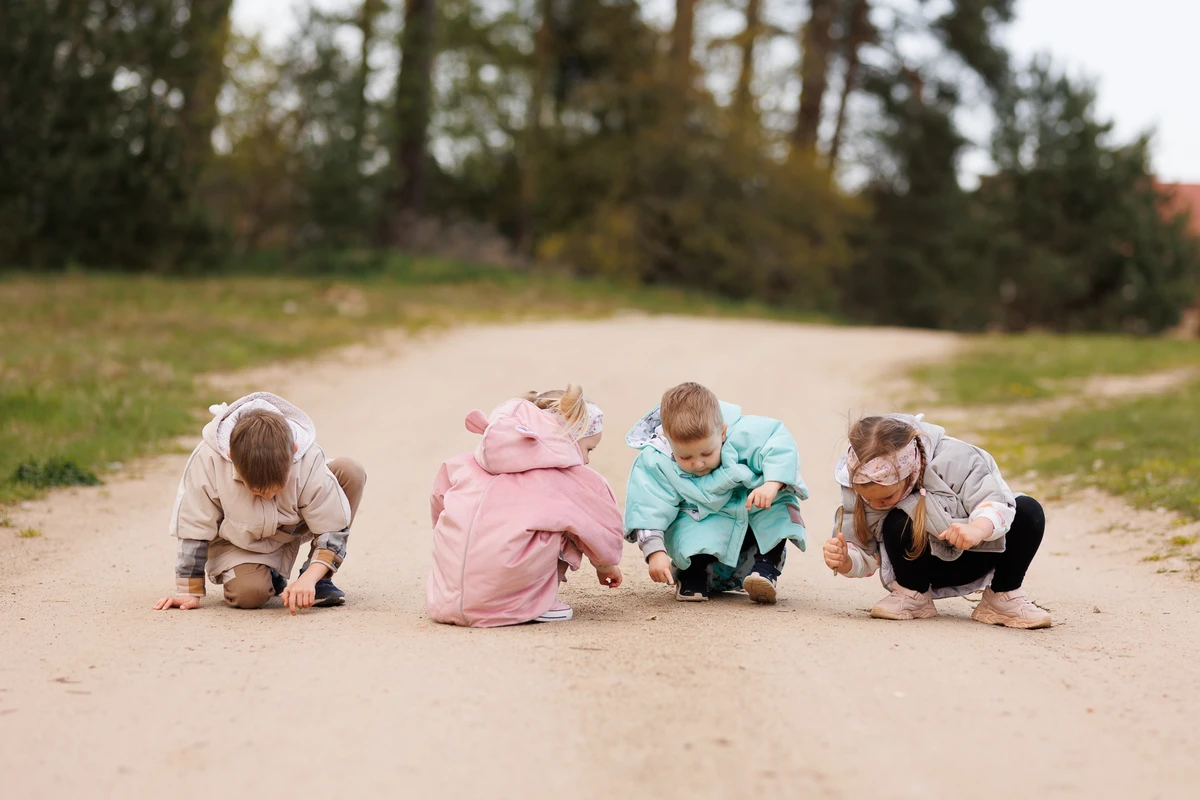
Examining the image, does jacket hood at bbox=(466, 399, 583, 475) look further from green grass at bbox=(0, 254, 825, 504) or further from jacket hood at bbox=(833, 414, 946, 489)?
green grass at bbox=(0, 254, 825, 504)

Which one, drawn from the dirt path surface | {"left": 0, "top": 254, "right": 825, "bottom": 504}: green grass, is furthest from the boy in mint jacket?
{"left": 0, "top": 254, "right": 825, "bottom": 504}: green grass

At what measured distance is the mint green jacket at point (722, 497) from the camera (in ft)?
17.7

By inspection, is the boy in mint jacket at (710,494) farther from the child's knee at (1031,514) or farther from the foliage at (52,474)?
the foliage at (52,474)

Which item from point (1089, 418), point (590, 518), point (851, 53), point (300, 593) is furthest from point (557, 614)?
point (851, 53)

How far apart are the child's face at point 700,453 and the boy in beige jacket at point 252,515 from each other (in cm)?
145

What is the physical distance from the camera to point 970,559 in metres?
5.27

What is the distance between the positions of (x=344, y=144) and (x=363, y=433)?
15097 millimetres

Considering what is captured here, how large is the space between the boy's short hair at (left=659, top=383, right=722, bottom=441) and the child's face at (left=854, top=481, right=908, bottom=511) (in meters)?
0.64

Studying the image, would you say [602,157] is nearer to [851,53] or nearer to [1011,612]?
[851,53]

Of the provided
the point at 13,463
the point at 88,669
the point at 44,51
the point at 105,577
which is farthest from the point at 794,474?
the point at 44,51

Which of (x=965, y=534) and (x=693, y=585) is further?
(x=693, y=585)

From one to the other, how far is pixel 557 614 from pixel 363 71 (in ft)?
70.1

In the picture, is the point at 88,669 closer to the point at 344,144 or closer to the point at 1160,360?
the point at 1160,360

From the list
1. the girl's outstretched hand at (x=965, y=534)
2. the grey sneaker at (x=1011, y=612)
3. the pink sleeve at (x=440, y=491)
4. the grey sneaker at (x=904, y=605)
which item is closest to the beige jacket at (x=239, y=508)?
the pink sleeve at (x=440, y=491)
